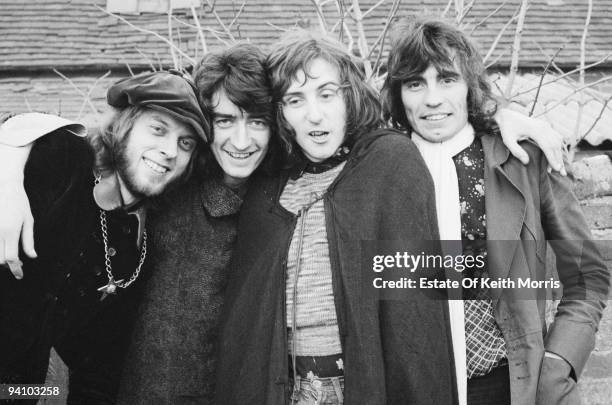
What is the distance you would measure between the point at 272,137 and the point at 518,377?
4.53ft

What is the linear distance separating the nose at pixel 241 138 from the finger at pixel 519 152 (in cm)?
106

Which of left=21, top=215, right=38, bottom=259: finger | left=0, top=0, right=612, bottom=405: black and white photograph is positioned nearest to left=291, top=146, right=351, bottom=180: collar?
left=0, top=0, right=612, bottom=405: black and white photograph

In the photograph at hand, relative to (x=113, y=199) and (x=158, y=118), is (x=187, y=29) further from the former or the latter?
(x=113, y=199)

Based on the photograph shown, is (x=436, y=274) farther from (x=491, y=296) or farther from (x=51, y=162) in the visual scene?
(x=51, y=162)

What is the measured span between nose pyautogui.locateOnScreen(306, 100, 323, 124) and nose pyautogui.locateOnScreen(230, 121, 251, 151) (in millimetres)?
338

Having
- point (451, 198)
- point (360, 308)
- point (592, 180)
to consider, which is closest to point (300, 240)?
point (360, 308)

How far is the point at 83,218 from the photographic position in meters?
2.37

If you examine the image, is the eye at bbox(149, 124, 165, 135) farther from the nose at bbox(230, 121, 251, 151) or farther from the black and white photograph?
the nose at bbox(230, 121, 251, 151)

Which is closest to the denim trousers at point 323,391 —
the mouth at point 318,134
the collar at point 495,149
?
the mouth at point 318,134

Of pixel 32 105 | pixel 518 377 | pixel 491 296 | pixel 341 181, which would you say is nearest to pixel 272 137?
pixel 341 181

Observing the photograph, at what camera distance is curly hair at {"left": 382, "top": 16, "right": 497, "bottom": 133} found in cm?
242

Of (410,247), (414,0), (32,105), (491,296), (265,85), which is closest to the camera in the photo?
(410,247)

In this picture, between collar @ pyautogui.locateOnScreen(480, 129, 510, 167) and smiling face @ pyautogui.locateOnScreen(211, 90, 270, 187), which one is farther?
smiling face @ pyautogui.locateOnScreen(211, 90, 270, 187)

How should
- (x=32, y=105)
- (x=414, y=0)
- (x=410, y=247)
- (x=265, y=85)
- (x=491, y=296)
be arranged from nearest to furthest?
(x=410, y=247), (x=491, y=296), (x=265, y=85), (x=32, y=105), (x=414, y=0)
